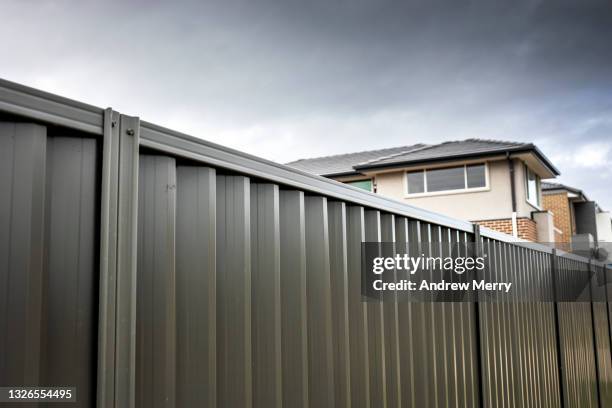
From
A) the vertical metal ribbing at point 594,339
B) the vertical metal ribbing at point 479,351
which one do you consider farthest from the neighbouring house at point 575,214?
the vertical metal ribbing at point 479,351

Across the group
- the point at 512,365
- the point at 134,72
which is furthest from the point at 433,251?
the point at 134,72

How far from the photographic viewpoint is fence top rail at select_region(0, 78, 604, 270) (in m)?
1.15

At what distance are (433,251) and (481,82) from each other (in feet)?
77.3

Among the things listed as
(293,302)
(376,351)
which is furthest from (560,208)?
(293,302)

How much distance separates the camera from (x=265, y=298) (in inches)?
71.6

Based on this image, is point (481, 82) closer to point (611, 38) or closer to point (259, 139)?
point (611, 38)

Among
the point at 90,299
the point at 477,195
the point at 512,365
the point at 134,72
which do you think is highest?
the point at 134,72

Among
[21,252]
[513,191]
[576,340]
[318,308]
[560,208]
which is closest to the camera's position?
[21,252]

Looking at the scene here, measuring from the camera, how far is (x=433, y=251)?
3.25 m

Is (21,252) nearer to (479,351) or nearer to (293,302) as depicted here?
(293,302)

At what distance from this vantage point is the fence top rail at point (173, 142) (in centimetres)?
115

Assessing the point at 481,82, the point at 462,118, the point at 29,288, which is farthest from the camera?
the point at 462,118

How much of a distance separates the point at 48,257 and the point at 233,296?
0.63 meters

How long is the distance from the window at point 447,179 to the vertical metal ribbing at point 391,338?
1898 centimetres
